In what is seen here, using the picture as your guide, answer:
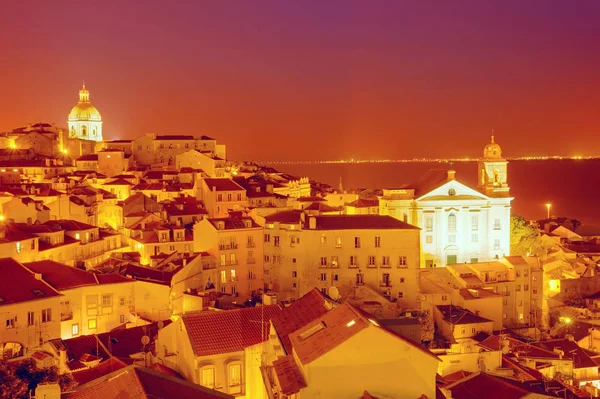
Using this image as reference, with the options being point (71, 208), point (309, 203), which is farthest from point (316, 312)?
point (309, 203)

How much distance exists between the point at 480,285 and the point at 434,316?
482cm

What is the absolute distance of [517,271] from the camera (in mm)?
42656

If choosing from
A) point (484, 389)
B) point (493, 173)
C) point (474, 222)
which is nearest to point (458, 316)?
point (474, 222)

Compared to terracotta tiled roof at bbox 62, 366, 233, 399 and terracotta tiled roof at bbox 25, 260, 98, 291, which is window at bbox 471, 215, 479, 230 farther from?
terracotta tiled roof at bbox 62, 366, 233, 399

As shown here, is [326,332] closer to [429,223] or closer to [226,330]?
[226,330]

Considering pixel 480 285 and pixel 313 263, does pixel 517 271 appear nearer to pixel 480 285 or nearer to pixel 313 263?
pixel 480 285

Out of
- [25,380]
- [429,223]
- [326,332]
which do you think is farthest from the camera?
[429,223]

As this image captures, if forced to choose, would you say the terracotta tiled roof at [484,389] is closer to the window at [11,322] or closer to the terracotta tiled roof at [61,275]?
the window at [11,322]

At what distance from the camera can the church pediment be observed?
48812 mm

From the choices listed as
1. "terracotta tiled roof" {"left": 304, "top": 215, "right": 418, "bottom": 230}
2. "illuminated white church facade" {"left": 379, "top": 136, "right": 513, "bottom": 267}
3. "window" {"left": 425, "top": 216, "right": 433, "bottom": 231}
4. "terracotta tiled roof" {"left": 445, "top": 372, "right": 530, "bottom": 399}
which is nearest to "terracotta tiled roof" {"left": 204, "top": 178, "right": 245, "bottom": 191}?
"illuminated white church facade" {"left": 379, "top": 136, "right": 513, "bottom": 267}

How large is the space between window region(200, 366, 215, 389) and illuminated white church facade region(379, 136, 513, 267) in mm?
31046

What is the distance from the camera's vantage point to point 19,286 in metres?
27.2

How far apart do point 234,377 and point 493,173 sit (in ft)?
121

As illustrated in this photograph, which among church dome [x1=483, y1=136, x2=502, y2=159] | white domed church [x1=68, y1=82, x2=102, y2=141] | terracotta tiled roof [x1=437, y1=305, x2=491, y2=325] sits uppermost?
white domed church [x1=68, y1=82, x2=102, y2=141]
